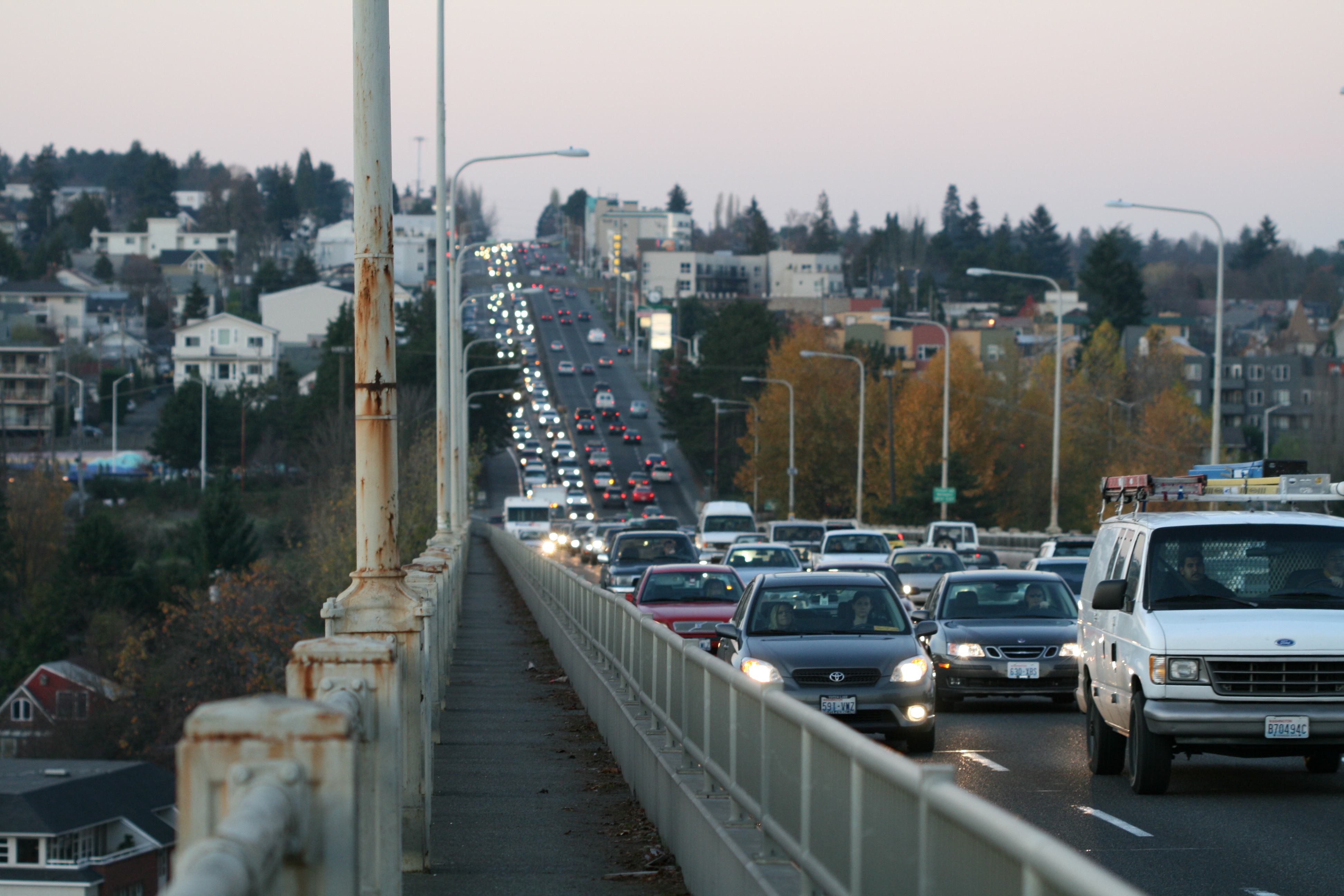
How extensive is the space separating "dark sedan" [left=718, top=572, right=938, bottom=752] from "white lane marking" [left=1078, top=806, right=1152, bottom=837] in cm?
251

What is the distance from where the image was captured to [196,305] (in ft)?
624

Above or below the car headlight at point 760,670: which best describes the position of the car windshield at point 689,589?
below

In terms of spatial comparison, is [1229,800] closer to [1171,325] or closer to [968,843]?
[968,843]

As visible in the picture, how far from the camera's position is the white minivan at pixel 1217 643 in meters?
11.0

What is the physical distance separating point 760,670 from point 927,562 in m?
17.8

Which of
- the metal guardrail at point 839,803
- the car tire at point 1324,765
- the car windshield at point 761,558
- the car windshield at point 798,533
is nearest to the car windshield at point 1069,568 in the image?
the car windshield at point 761,558

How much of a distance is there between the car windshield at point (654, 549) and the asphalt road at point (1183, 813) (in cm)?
1505

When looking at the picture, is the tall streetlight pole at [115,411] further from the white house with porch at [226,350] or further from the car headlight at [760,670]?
the car headlight at [760,670]

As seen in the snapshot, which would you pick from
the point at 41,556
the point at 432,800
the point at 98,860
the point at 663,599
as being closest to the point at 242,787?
the point at 432,800

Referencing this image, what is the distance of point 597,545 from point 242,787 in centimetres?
5605

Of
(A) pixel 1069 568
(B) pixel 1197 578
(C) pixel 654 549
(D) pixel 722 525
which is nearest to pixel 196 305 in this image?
(D) pixel 722 525

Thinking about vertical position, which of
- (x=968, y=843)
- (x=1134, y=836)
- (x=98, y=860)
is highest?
(x=968, y=843)

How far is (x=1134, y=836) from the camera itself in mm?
10203

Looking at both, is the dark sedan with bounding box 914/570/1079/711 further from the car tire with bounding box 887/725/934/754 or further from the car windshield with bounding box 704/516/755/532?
the car windshield with bounding box 704/516/755/532
